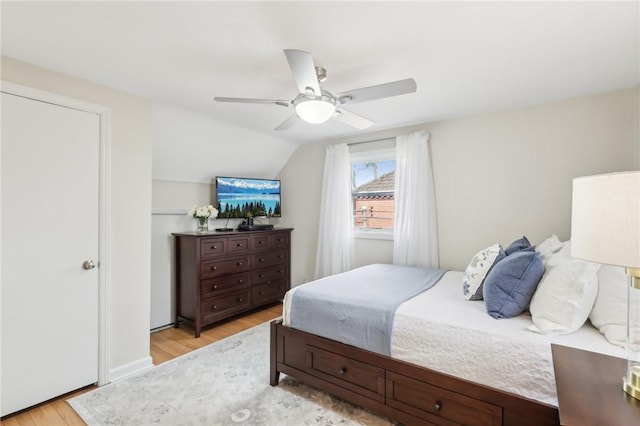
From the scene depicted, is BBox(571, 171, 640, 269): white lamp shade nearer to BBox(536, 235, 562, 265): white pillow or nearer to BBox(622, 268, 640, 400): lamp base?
BBox(622, 268, 640, 400): lamp base

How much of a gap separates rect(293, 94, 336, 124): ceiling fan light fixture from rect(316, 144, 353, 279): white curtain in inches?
79.0

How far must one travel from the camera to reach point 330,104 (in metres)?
1.86

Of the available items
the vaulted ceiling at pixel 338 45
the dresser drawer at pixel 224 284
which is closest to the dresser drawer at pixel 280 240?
the dresser drawer at pixel 224 284

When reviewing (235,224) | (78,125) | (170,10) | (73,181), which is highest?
(170,10)

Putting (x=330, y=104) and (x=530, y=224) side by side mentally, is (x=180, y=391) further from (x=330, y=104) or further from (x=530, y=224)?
(x=530, y=224)

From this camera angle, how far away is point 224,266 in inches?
138

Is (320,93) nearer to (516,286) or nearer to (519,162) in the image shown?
(516,286)

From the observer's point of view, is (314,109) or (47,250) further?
(47,250)

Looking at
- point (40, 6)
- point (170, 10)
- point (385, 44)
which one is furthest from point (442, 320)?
point (40, 6)

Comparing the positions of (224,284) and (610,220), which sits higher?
(610,220)

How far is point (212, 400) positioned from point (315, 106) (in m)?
2.07

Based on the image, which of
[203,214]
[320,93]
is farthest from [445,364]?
[203,214]

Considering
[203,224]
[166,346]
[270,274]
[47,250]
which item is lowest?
[166,346]

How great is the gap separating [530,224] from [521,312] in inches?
56.6
